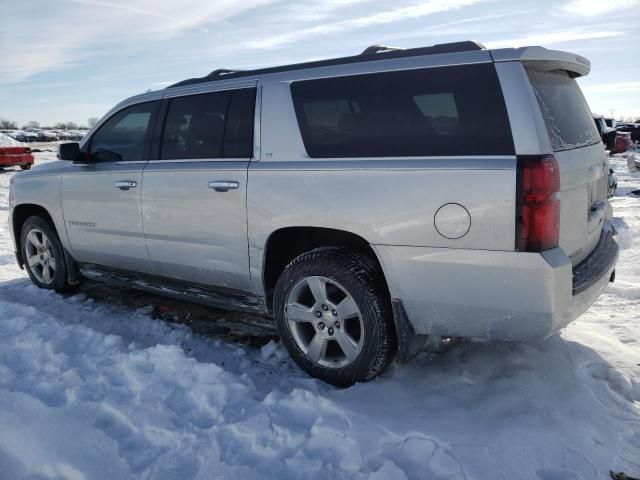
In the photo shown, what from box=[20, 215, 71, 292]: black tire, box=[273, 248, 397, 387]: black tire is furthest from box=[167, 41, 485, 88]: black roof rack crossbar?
box=[20, 215, 71, 292]: black tire

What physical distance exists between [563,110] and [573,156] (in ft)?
1.06

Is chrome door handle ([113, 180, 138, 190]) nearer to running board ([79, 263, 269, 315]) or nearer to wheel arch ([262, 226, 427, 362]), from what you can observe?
running board ([79, 263, 269, 315])

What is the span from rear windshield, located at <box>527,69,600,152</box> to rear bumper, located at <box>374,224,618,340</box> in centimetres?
65

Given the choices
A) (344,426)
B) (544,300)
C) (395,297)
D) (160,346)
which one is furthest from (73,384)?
(544,300)

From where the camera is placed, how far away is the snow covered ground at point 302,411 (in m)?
2.42

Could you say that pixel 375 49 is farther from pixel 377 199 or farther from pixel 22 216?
pixel 22 216

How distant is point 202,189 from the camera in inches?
144

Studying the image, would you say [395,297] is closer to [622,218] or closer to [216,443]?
[216,443]

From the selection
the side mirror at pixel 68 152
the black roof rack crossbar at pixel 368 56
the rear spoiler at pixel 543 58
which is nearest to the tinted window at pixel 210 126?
the black roof rack crossbar at pixel 368 56

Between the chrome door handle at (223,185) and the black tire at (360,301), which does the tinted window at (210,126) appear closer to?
the chrome door handle at (223,185)

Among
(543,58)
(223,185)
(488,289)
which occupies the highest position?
(543,58)

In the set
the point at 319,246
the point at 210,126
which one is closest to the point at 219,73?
the point at 210,126

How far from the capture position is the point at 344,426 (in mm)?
2680

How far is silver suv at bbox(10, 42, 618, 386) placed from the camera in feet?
8.54
